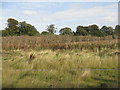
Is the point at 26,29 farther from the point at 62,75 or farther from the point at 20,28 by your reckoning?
the point at 62,75

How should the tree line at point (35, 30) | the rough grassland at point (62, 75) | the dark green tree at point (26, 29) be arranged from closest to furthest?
the rough grassland at point (62, 75) → the tree line at point (35, 30) → the dark green tree at point (26, 29)

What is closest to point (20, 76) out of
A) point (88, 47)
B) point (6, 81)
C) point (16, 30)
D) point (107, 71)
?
point (6, 81)

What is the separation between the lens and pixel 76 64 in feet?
23.9

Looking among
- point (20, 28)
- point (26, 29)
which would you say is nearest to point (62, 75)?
point (26, 29)

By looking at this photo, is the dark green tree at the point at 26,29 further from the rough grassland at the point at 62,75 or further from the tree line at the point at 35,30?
the rough grassland at the point at 62,75

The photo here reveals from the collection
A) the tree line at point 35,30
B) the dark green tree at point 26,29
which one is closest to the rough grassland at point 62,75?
the tree line at point 35,30

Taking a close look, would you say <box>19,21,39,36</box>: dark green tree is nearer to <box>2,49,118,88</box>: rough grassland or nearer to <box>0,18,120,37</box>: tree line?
<box>0,18,120,37</box>: tree line

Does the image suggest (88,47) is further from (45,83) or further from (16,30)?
(16,30)

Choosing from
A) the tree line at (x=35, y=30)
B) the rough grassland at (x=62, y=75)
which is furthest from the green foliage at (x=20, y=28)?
the rough grassland at (x=62, y=75)

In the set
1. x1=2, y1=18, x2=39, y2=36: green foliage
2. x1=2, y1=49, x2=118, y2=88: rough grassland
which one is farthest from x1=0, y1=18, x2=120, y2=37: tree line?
x1=2, y1=49, x2=118, y2=88: rough grassland

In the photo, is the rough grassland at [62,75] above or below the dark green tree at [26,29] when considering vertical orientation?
below

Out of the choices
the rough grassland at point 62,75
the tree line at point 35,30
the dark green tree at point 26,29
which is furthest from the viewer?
the dark green tree at point 26,29

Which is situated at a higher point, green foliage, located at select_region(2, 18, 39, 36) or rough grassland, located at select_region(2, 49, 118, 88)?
green foliage, located at select_region(2, 18, 39, 36)

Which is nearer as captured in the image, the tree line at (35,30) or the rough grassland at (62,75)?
the rough grassland at (62,75)
